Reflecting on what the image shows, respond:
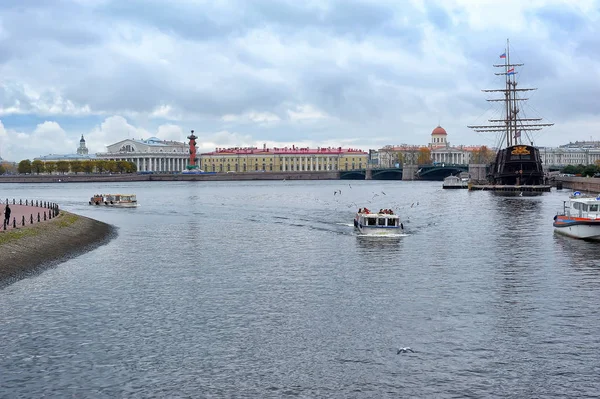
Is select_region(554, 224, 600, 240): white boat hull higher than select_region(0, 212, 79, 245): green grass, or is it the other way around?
select_region(0, 212, 79, 245): green grass

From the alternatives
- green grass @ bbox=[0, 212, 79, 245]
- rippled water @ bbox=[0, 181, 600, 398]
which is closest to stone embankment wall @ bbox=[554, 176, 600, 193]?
rippled water @ bbox=[0, 181, 600, 398]

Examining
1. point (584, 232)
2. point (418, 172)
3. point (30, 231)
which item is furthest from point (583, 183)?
point (30, 231)

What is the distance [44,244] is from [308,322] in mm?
17811

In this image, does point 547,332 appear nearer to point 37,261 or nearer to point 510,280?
point 510,280

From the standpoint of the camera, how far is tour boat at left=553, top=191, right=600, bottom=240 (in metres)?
40.0

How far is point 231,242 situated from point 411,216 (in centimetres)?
2070

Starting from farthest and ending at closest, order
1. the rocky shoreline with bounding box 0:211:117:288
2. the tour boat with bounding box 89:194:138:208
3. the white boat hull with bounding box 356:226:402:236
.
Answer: the tour boat with bounding box 89:194:138:208 → the white boat hull with bounding box 356:226:402:236 → the rocky shoreline with bounding box 0:211:117:288

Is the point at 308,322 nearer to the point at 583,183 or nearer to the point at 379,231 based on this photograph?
the point at 379,231

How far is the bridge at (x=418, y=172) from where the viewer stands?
535 feet

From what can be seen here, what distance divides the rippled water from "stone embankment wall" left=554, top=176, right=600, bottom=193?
58.7 m

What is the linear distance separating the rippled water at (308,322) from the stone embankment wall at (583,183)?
193 feet

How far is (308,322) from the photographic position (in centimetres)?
2073

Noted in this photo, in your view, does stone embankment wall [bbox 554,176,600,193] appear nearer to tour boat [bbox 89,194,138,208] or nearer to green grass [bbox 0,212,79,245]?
tour boat [bbox 89,194,138,208]

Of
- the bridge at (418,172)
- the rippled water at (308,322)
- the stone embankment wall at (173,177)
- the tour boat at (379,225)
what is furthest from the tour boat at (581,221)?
the stone embankment wall at (173,177)
